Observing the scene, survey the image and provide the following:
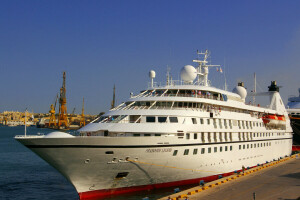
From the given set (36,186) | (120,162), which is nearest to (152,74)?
(120,162)

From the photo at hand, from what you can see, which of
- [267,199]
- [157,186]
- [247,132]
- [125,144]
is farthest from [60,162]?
[247,132]

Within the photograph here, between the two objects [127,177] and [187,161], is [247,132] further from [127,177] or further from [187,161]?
[127,177]

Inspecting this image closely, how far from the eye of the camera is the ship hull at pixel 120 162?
1830 cm

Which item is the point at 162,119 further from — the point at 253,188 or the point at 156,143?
the point at 253,188

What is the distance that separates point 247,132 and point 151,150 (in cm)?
1433

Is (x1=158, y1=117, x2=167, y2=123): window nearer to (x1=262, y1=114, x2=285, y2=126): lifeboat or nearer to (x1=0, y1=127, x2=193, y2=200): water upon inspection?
(x1=0, y1=127, x2=193, y2=200): water

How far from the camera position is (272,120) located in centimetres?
3681

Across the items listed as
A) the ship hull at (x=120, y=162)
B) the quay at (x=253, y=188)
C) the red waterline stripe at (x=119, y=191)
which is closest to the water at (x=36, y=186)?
the red waterline stripe at (x=119, y=191)

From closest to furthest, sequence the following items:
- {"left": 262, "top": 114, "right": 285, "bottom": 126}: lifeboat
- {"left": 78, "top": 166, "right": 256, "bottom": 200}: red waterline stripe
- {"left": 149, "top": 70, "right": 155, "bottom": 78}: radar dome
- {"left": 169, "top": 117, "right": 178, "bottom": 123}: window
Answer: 1. {"left": 78, "top": 166, "right": 256, "bottom": 200}: red waterline stripe
2. {"left": 169, "top": 117, "right": 178, "bottom": 123}: window
3. {"left": 149, "top": 70, "right": 155, "bottom": 78}: radar dome
4. {"left": 262, "top": 114, "right": 285, "bottom": 126}: lifeboat

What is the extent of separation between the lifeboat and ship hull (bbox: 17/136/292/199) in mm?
14401

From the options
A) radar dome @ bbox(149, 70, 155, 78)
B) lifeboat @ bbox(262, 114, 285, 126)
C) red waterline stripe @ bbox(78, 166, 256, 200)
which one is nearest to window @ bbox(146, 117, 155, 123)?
red waterline stripe @ bbox(78, 166, 256, 200)

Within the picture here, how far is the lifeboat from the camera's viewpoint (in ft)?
117

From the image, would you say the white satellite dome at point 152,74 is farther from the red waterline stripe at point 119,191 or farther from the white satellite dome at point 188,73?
the red waterline stripe at point 119,191

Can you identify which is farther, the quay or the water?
the water
